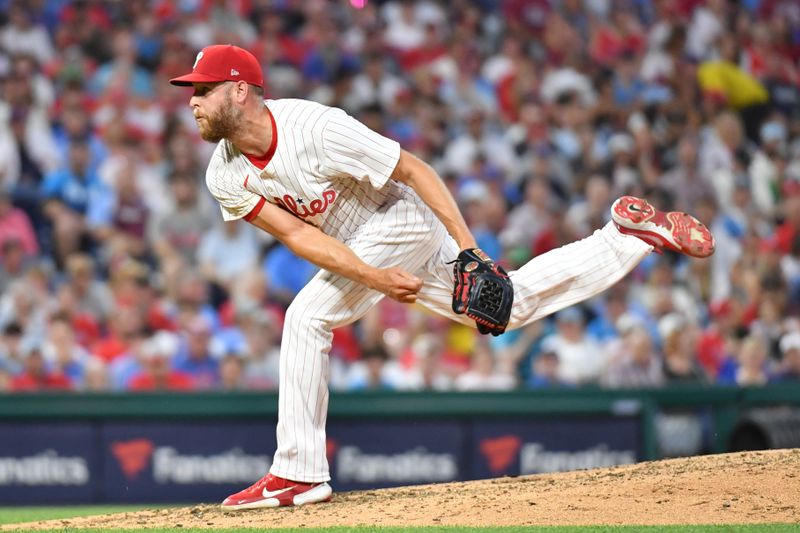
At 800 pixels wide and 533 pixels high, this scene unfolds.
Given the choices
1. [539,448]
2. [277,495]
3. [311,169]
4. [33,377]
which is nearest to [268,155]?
[311,169]

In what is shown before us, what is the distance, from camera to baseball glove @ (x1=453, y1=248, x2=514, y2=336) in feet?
18.5

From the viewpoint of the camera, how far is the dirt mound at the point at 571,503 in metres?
5.36

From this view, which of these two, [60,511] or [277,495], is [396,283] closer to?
[277,495]

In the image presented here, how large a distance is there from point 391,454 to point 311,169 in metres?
4.03

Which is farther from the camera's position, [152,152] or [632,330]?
[152,152]

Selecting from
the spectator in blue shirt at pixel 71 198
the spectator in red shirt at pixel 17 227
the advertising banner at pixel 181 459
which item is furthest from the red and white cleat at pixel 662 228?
the spectator in red shirt at pixel 17 227

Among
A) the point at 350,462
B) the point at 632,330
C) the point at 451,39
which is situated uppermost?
the point at 451,39

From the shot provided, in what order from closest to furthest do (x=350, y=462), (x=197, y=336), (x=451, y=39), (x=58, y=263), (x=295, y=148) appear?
(x=295, y=148) → (x=350, y=462) → (x=197, y=336) → (x=58, y=263) → (x=451, y=39)

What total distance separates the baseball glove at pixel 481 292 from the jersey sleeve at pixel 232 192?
37.9 inches

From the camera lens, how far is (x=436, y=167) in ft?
41.0

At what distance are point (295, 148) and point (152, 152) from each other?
623cm

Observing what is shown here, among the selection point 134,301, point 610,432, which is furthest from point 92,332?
point 610,432

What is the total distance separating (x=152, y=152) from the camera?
1173cm

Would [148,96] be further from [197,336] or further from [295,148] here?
[295,148]
